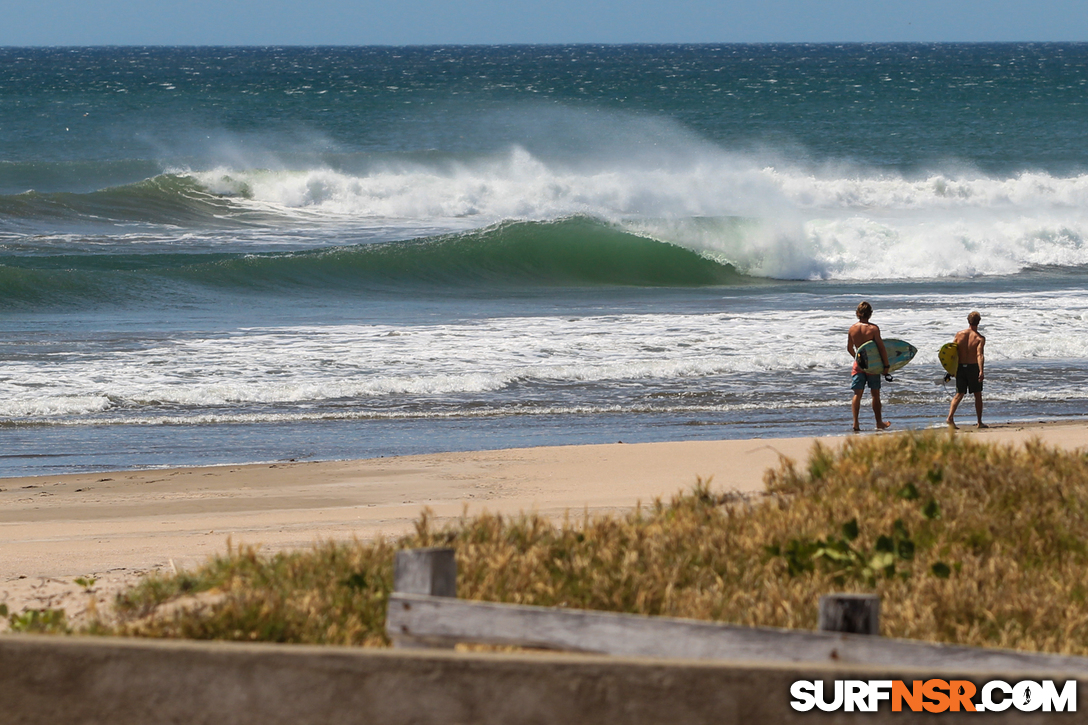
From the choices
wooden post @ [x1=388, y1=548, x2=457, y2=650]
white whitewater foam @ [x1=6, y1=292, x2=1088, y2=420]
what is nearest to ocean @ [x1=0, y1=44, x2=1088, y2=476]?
white whitewater foam @ [x1=6, y1=292, x2=1088, y2=420]

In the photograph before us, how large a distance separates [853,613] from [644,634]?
0.59 m

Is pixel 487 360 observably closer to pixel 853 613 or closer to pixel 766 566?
pixel 766 566

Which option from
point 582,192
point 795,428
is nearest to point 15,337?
point 795,428

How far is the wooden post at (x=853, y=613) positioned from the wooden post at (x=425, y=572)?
44.4 inches

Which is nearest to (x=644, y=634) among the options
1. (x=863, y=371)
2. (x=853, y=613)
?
(x=853, y=613)

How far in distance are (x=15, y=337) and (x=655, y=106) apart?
167 ft

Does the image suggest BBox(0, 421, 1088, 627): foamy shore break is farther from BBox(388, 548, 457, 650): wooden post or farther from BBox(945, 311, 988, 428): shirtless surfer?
BBox(388, 548, 457, 650): wooden post

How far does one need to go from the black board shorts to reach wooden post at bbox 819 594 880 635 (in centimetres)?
876

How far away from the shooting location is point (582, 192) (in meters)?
33.2

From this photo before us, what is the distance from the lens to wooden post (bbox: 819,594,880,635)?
11.0ft

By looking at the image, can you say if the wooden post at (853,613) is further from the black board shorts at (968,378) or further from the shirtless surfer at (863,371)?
the black board shorts at (968,378)

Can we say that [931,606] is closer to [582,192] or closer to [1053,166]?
[582,192]

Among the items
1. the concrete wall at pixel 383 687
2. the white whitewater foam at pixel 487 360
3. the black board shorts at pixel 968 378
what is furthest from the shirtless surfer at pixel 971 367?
the concrete wall at pixel 383 687

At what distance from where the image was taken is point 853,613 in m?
3.34
